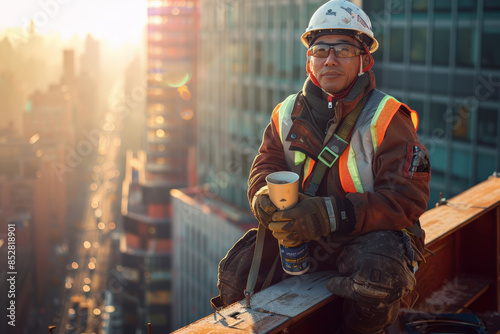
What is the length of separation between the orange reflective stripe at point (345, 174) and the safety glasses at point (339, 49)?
735 millimetres

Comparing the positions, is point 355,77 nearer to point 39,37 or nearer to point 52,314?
point 39,37

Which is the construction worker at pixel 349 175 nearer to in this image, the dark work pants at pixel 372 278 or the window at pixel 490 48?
the dark work pants at pixel 372 278

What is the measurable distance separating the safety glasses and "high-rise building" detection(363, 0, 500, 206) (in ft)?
84.1

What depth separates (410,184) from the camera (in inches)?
164

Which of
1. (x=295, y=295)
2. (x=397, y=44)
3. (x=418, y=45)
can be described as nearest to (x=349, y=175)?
(x=295, y=295)

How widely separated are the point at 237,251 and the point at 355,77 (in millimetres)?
1699

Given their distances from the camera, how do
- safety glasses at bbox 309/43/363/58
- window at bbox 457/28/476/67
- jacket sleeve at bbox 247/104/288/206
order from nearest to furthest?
1. safety glasses at bbox 309/43/363/58
2. jacket sleeve at bbox 247/104/288/206
3. window at bbox 457/28/476/67

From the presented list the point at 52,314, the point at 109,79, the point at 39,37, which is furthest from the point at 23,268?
the point at 109,79

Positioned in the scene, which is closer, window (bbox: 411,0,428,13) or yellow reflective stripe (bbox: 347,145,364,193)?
yellow reflective stripe (bbox: 347,145,364,193)

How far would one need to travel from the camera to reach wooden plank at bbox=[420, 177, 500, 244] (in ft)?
19.4

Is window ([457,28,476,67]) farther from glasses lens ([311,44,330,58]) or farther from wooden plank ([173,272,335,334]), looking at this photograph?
wooden plank ([173,272,335,334])

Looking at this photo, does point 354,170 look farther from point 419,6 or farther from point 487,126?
point 419,6

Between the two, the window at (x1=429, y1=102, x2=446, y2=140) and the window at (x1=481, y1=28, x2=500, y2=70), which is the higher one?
the window at (x1=481, y1=28, x2=500, y2=70)

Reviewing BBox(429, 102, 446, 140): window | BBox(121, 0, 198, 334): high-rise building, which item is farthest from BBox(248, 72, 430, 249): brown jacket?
BBox(121, 0, 198, 334): high-rise building
